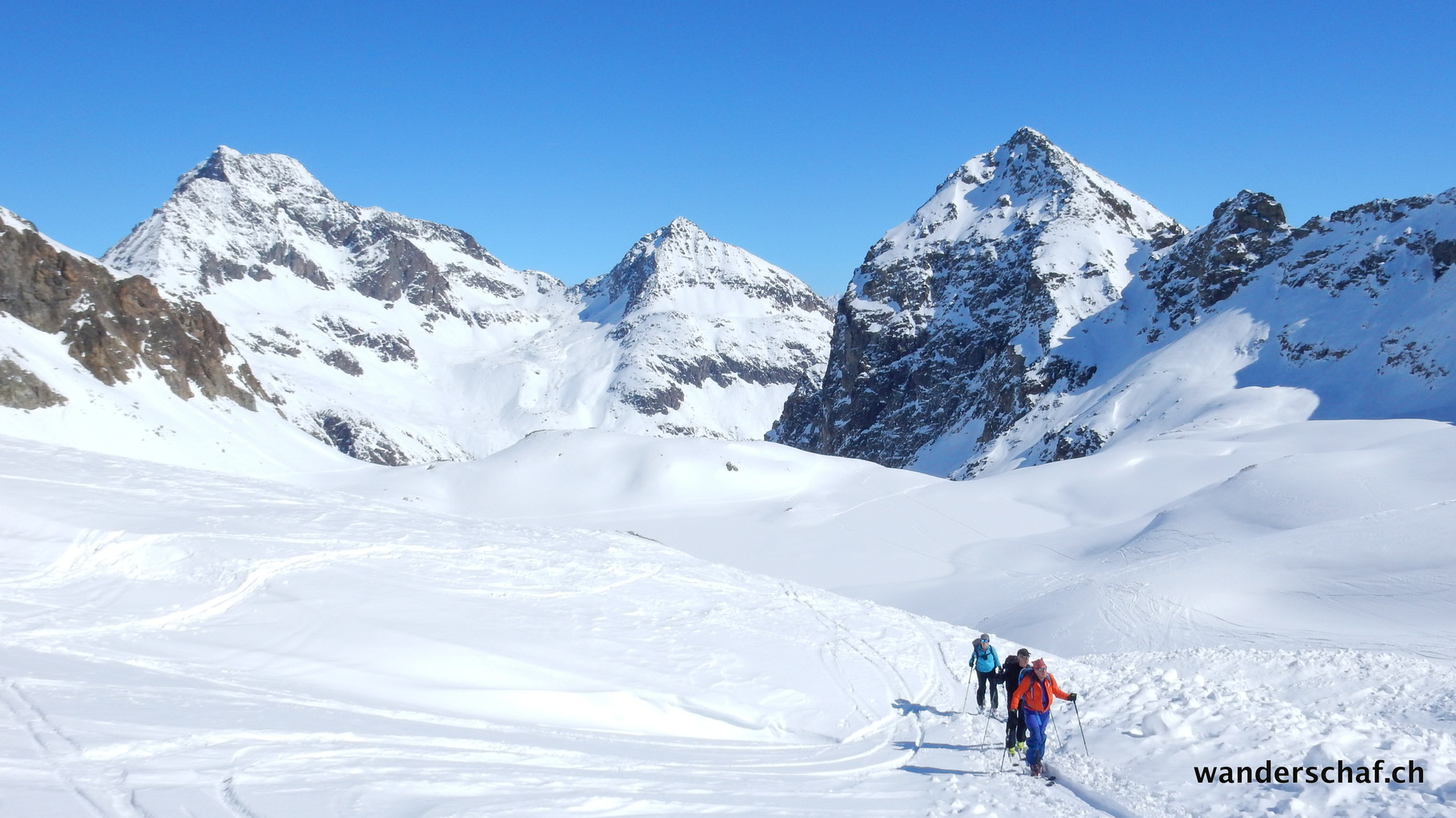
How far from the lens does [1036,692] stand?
344 inches

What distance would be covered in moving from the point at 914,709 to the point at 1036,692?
3.01m

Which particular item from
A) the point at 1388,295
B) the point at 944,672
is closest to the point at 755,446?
the point at 944,672

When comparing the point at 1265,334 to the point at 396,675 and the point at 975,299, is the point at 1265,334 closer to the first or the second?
the point at 975,299

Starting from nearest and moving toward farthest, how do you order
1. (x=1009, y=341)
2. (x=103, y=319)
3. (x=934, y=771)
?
(x=934, y=771) → (x=103, y=319) → (x=1009, y=341)

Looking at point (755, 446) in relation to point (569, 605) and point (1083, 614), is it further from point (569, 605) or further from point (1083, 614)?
point (569, 605)

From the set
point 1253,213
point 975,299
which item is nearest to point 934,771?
point 1253,213

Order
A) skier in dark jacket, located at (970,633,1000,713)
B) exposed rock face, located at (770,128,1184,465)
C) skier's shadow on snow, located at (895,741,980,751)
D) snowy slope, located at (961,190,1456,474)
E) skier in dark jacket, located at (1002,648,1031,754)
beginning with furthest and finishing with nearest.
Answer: exposed rock face, located at (770,128,1184,465) < snowy slope, located at (961,190,1456,474) < skier in dark jacket, located at (970,633,1000,713) < skier's shadow on snow, located at (895,741,980,751) < skier in dark jacket, located at (1002,648,1031,754)

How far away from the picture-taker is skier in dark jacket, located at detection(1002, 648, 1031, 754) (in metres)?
9.00

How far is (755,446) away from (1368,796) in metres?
46.9

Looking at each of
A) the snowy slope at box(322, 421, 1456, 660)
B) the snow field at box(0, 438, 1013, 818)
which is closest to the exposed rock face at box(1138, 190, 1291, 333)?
the snowy slope at box(322, 421, 1456, 660)

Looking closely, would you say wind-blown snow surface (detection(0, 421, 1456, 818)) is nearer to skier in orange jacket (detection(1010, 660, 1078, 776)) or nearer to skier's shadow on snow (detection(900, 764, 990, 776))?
skier's shadow on snow (detection(900, 764, 990, 776))

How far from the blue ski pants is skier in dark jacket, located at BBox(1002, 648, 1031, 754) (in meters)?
0.14

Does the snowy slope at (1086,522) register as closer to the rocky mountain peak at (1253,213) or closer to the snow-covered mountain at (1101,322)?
the snow-covered mountain at (1101,322)

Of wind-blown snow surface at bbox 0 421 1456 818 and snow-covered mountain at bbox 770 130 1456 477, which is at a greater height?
snow-covered mountain at bbox 770 130 1456 477
